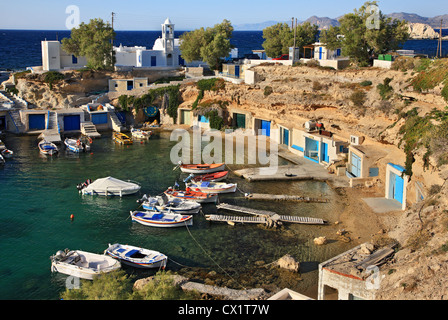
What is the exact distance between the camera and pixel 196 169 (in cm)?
4212

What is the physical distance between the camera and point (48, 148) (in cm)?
4859

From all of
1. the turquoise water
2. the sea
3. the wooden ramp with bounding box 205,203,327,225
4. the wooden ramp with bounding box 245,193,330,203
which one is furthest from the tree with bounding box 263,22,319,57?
the wooden ramp with bounding box 205,203,327,225

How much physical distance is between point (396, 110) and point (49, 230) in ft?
96.7

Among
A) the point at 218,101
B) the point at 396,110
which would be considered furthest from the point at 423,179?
the point at 218,101

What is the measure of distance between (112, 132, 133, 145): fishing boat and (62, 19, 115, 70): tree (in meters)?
16.1

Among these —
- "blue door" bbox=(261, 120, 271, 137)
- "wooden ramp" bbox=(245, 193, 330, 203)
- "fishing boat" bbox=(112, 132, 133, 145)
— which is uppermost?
"blue door" bbox=(261, 120, 271, 137)

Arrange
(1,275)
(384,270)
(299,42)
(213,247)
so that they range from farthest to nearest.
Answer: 1. (299,42)
2. (213,247)
3. (1,275)
4. (384,270)

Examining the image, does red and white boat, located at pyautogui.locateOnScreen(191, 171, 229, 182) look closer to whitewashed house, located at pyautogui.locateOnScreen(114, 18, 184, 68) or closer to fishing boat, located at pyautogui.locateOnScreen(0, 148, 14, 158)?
fishing boat, located at pyautogui.locateOnScreen(0, 148, 14, 158)

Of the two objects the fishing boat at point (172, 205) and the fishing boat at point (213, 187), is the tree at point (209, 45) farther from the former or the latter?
the fishing boat at point (172, 205)

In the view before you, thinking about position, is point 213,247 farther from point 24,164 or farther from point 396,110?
point 24,164

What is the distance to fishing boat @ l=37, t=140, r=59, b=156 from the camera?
48250mm

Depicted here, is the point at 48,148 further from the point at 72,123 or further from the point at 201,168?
the point at 201,168

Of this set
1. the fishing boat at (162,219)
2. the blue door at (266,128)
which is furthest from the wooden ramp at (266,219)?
the blue door at (266,128)

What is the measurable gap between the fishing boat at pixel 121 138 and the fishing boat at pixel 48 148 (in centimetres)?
721
